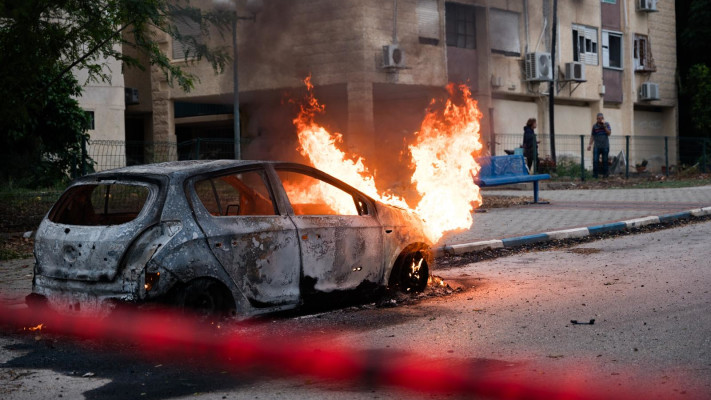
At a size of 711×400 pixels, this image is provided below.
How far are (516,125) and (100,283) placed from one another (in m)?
27.7

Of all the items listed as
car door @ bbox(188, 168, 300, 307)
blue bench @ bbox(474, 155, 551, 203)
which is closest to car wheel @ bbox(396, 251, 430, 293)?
car door @ bbox(188, 168, 300, 307)

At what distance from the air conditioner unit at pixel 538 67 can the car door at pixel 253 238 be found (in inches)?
1021

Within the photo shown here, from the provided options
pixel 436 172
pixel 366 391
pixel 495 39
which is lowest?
pixel 366 391

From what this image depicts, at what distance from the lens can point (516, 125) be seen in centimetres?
3275

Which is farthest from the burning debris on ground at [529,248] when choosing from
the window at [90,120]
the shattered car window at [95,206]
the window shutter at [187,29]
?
the window at [90,120]

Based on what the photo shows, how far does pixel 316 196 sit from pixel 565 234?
5.75m

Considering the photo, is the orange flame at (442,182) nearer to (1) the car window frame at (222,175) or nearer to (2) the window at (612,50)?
(1) the car window frame at (222,175)

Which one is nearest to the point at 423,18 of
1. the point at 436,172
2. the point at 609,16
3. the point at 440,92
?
the point at 440,92

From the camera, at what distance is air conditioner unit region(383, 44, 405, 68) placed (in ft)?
86.9

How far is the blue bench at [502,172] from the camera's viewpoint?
57.2ft

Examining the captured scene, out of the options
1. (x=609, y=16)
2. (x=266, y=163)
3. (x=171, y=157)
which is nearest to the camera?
(x=266, y=163)

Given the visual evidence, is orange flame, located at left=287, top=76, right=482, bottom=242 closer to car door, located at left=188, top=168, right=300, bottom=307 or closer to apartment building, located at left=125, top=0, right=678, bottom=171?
car door, located at left=188, top=168, right=300, bottom=307

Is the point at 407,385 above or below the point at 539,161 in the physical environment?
below

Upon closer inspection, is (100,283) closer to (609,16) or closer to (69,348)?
(69,348)
